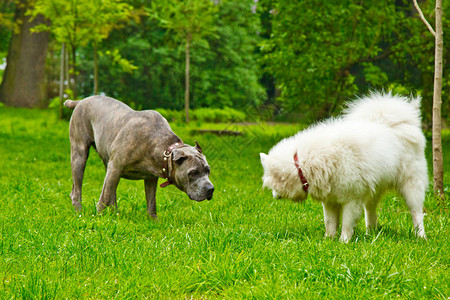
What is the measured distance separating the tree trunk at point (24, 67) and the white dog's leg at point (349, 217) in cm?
1869

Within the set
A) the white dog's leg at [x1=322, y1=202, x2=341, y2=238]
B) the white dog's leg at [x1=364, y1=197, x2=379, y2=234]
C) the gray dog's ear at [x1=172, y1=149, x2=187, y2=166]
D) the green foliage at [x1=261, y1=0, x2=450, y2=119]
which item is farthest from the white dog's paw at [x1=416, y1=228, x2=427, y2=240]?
the green foliage at [x1=261, y1=0, x2=450, y2=119]

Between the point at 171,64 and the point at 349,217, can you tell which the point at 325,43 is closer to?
the point at 349,217

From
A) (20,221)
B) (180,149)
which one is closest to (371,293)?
(180,149)

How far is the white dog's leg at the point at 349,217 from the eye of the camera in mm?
4711

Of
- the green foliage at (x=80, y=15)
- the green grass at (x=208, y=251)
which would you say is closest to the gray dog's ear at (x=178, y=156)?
the green grass at (x=208, y=251)

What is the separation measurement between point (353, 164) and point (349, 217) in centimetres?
53

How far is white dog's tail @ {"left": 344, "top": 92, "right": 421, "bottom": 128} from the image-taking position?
5.04 meters

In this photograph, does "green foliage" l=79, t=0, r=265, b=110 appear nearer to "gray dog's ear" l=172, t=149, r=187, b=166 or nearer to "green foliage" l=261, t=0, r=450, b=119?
"green foliage" l=261, t=0, r=450, b=119

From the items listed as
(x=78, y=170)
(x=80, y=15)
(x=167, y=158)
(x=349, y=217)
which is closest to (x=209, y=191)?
(x=167, y=158)

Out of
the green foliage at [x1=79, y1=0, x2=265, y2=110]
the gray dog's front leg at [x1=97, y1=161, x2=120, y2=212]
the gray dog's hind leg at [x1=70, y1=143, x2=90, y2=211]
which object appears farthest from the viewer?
the green foliage at [x1=79, y1=0, x2=265, y2=110]

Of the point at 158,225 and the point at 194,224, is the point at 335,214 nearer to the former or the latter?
the point at 194,224

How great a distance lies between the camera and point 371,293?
3.27 metres

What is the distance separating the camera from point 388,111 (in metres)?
5.08

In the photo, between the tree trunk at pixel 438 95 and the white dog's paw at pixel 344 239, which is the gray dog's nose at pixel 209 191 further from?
the tree trunk at pixel 438 95
